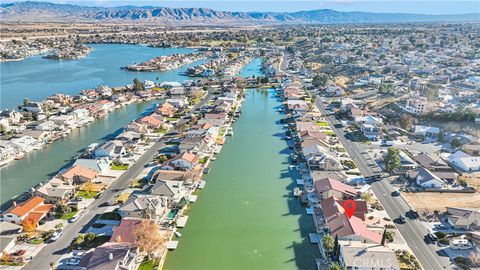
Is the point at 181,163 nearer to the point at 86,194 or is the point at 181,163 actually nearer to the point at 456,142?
the point at 86,194

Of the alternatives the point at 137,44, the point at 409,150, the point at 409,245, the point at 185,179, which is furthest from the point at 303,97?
the point at 137,44

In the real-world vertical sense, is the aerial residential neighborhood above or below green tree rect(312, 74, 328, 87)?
below

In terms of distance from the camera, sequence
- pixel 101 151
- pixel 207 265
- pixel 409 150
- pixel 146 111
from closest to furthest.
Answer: pixel 207 265 → pixel 101 151 → pixel 409 150 → pixel 146 111

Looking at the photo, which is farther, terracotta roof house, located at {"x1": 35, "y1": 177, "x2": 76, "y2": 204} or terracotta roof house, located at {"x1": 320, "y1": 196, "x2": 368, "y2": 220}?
terracotta roof house, located at {"x1": 35, "y1": 177, "x2": 76, "y2": 204}

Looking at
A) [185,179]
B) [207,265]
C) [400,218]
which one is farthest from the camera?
[185,179]

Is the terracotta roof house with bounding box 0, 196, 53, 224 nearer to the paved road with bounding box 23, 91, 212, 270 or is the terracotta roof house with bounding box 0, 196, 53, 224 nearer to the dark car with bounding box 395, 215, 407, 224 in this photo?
the paved road with bounding box 23, 91, 212, 270

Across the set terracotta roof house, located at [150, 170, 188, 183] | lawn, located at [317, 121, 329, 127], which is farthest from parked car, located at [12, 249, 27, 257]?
lawn, located at [317, 121, 329, 127]

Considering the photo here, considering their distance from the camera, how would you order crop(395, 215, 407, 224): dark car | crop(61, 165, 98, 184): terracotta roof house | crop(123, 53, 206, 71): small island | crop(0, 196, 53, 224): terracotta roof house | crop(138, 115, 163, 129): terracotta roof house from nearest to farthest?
crop(0, 196, 53, 224): terracotta roof house
crop(395, 215, 407, 224): dark car
crop(61, 165, 98, 184): terracotta roof house
crop(138, 115, 163, 129): terracotta roof house
crop(123, 53, 206, 71): small island

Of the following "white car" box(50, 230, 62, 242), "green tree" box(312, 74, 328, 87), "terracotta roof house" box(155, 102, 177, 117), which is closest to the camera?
"white car" box(50, 230, 62, 242)

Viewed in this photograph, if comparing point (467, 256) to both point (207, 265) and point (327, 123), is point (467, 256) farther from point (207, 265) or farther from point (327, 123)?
point (327, 123)
